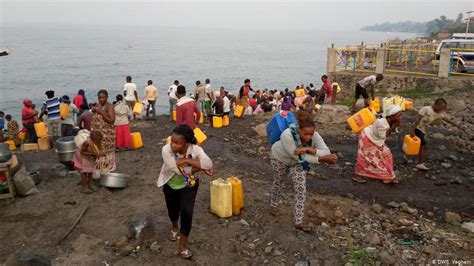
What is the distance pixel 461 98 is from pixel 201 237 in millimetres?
12950

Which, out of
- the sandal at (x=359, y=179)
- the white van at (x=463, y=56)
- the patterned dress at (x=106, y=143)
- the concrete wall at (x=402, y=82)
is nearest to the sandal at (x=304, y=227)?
the sandal at (x=359, y=179)

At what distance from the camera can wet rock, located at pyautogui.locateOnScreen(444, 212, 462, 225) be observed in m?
5.91

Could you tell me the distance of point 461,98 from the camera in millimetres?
14562

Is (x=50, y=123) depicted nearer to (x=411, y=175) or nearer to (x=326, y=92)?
(x=411, y=175)

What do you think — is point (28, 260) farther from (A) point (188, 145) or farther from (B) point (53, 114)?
(B) point (53, 114)

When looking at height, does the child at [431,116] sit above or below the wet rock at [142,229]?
above

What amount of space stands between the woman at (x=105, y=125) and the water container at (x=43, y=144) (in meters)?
3.58

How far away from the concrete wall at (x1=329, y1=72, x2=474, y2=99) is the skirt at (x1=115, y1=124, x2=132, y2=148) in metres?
12.0

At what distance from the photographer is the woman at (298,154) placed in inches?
189

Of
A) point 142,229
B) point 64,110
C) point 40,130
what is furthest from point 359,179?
point 40,130

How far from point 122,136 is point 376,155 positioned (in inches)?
232

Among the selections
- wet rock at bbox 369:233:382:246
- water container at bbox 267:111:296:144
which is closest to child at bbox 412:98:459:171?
wet rock at bbox 369:233:382:246

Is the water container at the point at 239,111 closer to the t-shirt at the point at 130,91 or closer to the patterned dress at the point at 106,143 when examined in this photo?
the t-shirt at the point at 130,91

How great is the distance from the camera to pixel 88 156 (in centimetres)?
656
